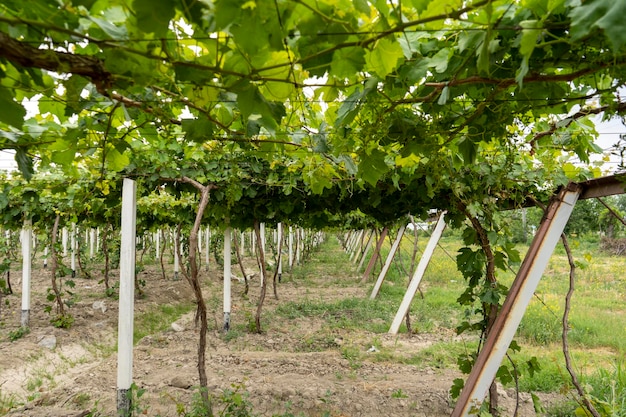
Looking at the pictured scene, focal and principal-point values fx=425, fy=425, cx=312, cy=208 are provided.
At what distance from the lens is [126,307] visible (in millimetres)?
3482

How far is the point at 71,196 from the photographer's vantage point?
5113 millimetres

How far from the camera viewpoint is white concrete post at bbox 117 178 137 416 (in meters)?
3.43

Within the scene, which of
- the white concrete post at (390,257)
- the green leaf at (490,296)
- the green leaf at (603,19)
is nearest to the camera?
the green leaf at (603,19)

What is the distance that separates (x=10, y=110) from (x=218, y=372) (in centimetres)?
468

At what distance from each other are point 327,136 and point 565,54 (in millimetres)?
1043

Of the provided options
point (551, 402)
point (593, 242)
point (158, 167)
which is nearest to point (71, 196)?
point (158, 167)

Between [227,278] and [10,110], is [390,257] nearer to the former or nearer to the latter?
[227,278]

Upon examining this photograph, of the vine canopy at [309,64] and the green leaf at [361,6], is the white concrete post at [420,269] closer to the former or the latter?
the vine canopy at [309,64]

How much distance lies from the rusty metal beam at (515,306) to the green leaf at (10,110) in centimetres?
316

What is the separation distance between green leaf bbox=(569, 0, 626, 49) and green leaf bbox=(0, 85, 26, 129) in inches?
45.1

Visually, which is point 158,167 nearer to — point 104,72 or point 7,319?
point 104,72

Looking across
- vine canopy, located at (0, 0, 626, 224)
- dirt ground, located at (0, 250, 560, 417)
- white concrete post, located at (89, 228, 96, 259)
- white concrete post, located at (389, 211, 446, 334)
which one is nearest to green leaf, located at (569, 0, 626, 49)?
vine canopy, located at (0, 0, 626, 224)

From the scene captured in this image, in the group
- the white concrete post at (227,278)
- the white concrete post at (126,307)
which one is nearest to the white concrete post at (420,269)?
the white concrete post at (227,278)

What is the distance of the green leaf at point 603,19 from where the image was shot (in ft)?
2.15
